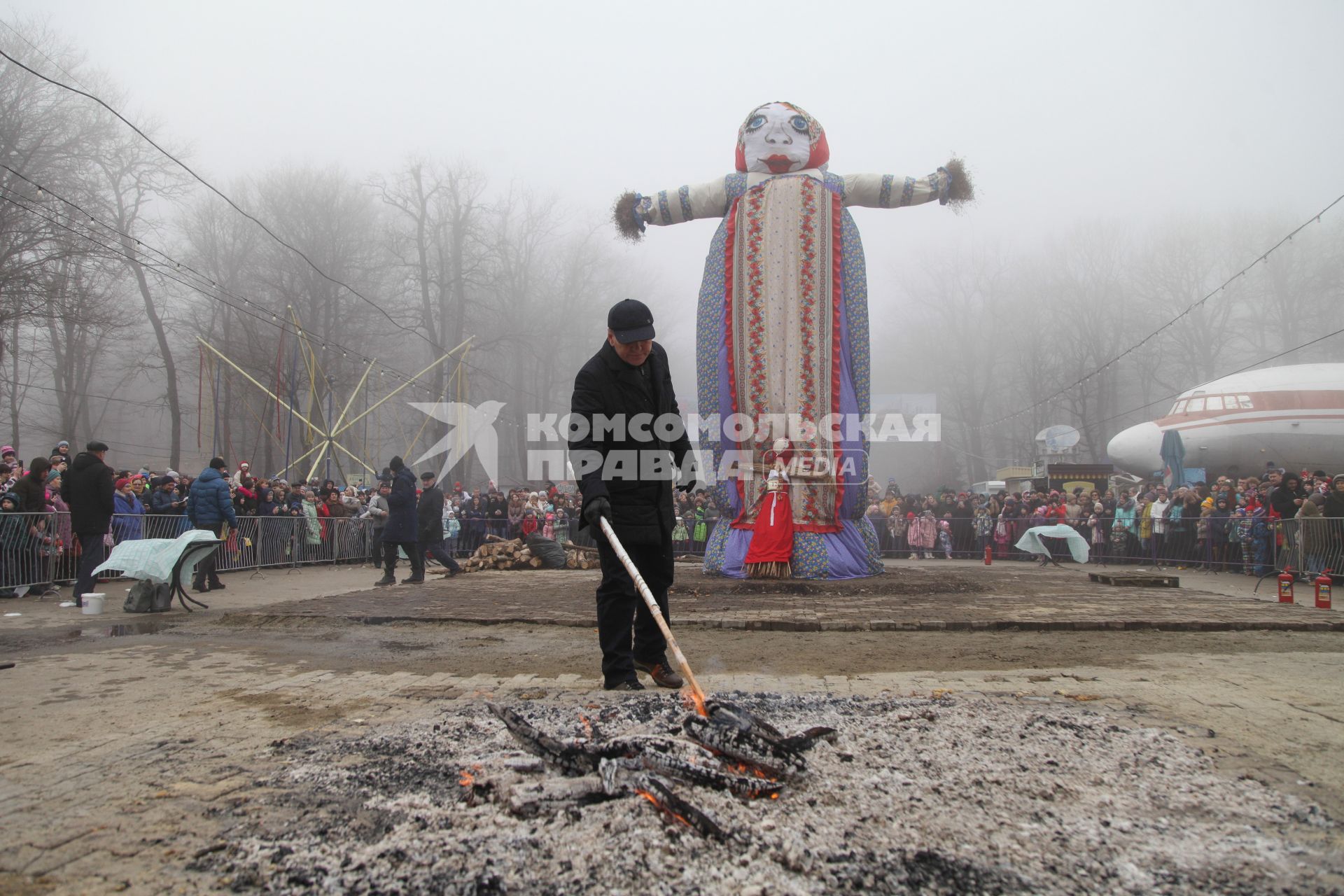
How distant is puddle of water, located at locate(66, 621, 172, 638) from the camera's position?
6.36 metres

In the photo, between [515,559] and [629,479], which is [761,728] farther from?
[515,559]

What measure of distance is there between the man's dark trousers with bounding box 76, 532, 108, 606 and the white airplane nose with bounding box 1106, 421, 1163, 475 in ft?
75.9

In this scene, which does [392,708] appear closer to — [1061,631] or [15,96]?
[1061,631]

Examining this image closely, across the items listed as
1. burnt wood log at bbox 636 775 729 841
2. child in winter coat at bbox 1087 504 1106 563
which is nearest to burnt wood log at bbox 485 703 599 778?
burnt wood log at bbox 636 775 729 841

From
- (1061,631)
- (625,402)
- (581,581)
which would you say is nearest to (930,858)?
(625,402)

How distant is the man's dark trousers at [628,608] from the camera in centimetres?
401

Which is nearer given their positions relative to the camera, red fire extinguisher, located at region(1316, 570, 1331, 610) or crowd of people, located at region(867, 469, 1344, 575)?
red fire extinguisher, located at region(1316, 570, 1331, 610)

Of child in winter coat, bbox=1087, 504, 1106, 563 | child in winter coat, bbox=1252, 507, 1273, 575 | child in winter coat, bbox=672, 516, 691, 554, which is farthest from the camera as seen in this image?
child in winter coat, bbox=672, 516, 691, 554

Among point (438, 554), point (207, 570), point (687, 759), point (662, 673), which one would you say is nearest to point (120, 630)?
point (207, 570)

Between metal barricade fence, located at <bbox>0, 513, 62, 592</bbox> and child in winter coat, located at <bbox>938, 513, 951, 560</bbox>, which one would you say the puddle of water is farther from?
child in winter coat, located at <bbox>938, 513, 951, 560</bbox>

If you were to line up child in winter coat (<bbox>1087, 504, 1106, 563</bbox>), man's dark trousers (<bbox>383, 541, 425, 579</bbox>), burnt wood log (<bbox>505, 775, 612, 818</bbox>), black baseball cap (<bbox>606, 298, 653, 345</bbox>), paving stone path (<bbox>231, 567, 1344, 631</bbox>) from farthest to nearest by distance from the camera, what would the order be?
1. child in winter coat (<bbox>1087, 504, 1106, 563</bbox>)
2. man's dark trousers (<bbox>383, 541, 425, 579</bbox>)
3. paving stone path (<bbox>231, 567, 1344, 631</bbox>)
4. black baseball cap (<bbox>606, 298, 653, 345</bbox>)
5. burnt wood log (<bbox>505, 775, 612, 818</bbox>)

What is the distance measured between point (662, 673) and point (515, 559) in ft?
36.2

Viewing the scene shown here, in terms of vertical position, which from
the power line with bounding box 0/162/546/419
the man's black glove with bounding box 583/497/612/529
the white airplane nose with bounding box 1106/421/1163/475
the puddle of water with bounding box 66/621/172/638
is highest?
the power line with bounding box 0/162/546/419

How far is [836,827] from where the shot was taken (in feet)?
6.74
